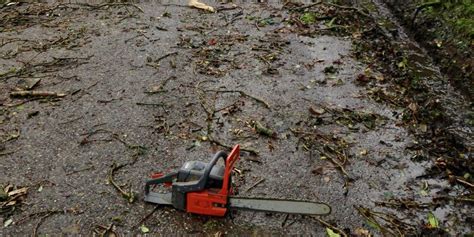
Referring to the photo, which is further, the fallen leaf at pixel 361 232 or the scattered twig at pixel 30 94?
the scattered twig at pixel 30 94

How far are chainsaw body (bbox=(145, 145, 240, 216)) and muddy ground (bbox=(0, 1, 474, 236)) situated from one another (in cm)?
17

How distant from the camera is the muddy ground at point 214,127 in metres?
3.35

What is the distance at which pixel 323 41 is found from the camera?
21.4 feet

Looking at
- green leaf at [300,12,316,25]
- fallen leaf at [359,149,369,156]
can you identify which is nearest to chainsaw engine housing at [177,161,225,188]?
fallen leaf at [359,149,369,156]

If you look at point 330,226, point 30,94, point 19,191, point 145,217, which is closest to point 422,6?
point 330,226

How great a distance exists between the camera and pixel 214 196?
10.1 ft

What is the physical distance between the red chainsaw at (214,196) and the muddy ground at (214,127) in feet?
0.63

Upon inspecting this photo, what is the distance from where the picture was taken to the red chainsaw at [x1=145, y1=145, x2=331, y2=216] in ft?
9.93

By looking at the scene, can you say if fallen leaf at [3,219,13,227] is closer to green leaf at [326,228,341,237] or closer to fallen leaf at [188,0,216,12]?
green leaf at [326,228,341,237]

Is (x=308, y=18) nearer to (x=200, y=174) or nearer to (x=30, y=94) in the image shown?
(x=30, y=94)

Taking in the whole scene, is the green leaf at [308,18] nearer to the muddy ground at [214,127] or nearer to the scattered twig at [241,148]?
the muddy ground at [214,127]

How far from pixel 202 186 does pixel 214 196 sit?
0.13 m

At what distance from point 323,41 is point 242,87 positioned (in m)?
2.04

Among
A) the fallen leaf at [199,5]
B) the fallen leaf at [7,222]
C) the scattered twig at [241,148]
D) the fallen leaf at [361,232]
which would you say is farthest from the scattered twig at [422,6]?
the fallen leaf at [7,222]
